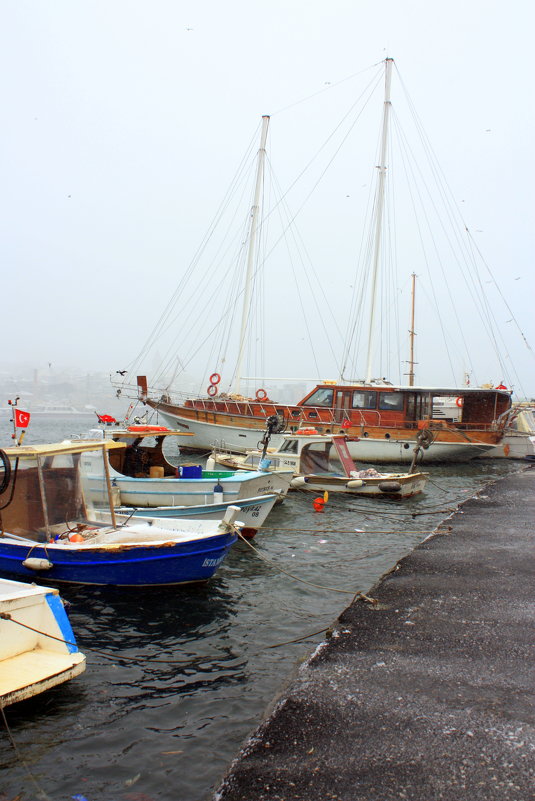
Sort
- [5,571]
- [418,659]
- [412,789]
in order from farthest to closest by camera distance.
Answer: [5,571], [418,659], [412,789]

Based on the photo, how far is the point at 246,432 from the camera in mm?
31688

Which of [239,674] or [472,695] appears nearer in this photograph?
[472,695]

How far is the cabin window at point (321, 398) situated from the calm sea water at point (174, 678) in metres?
18.6

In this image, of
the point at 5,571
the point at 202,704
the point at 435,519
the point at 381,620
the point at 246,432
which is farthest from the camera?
the point at 246,432

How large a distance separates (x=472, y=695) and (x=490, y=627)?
1.67 m

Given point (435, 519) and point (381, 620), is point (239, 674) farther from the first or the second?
point (435, 519)

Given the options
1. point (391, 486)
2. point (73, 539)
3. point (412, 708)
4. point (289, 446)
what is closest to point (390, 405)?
point (289, 446)

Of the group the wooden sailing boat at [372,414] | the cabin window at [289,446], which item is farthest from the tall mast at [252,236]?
the cabin window at [289,446]

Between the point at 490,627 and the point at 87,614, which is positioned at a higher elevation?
the point at 490,627

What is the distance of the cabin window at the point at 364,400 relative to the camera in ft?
98.7

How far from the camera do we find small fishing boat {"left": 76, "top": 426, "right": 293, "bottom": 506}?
1428 cm

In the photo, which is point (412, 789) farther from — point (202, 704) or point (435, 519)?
point (435, 519)

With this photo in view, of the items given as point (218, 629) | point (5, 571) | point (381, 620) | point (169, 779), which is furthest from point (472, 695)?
point (5, 571)

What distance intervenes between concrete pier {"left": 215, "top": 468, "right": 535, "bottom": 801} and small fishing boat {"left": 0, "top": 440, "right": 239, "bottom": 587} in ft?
10.0
